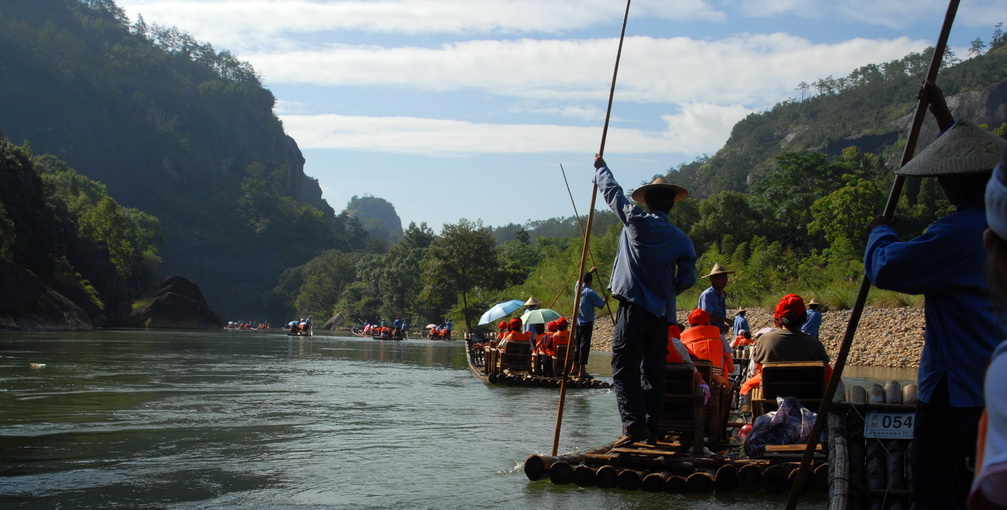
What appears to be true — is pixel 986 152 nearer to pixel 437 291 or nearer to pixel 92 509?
pixel 92 509

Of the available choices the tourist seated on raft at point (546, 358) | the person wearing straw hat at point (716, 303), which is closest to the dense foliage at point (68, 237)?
the tourist seated on raft at point (546, 358)

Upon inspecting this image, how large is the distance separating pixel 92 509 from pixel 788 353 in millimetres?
5328

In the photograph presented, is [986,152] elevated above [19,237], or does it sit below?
below

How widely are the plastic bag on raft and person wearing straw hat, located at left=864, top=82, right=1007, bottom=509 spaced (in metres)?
3.29

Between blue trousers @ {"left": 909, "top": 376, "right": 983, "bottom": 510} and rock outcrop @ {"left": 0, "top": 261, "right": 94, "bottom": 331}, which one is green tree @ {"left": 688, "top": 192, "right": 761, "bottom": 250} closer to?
rock outcrop @ {"left": 0, "top": 261, "right": 94, "bottom": 331}

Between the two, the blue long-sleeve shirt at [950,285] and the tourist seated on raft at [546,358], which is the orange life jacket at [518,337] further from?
the blue long-sleeve shirt at [950,285]

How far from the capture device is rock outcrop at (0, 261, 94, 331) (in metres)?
45.4

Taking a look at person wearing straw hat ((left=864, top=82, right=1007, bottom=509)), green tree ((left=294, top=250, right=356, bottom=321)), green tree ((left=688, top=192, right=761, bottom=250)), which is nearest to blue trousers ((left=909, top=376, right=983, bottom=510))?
person wearing straw hat ((left=864, top=82, right=1007, bottom=509))

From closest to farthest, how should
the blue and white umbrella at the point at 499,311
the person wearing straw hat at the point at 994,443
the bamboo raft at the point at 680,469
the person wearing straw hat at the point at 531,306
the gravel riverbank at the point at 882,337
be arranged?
the person wearing straw hat at the point at 994,443, the bamboo raft at the point at 680,469, the person wearing straw hat at the point at 531,306, the blue and white umbrella at the point at 499,311, the gravel riverbank at the point at 882,337

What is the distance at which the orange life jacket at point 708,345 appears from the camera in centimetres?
905

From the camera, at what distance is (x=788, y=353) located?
7.80 m

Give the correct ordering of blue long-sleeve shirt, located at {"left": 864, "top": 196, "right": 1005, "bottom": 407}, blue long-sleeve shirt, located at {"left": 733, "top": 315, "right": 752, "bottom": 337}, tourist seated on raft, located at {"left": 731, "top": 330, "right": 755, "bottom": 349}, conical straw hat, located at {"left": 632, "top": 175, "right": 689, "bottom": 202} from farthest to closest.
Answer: blue long-sleeve shirt, located at {"left": 733, "top": 315, "right": 752, "bottom": 337} → tourist seated on raft, located at {"left": 731, "top": 330, "right": 755, "bottom": 349} → conical straw hat, located at {"left": 632, "top": 175, "right": 689, "bottom": 202} → blue long-sleeve shirt, located at {"left": 864, "top": 196, "right": 1005, "bottom": 407}

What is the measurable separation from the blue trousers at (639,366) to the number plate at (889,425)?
7.73ft

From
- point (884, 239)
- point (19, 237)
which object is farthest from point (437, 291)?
point (884, 239)
